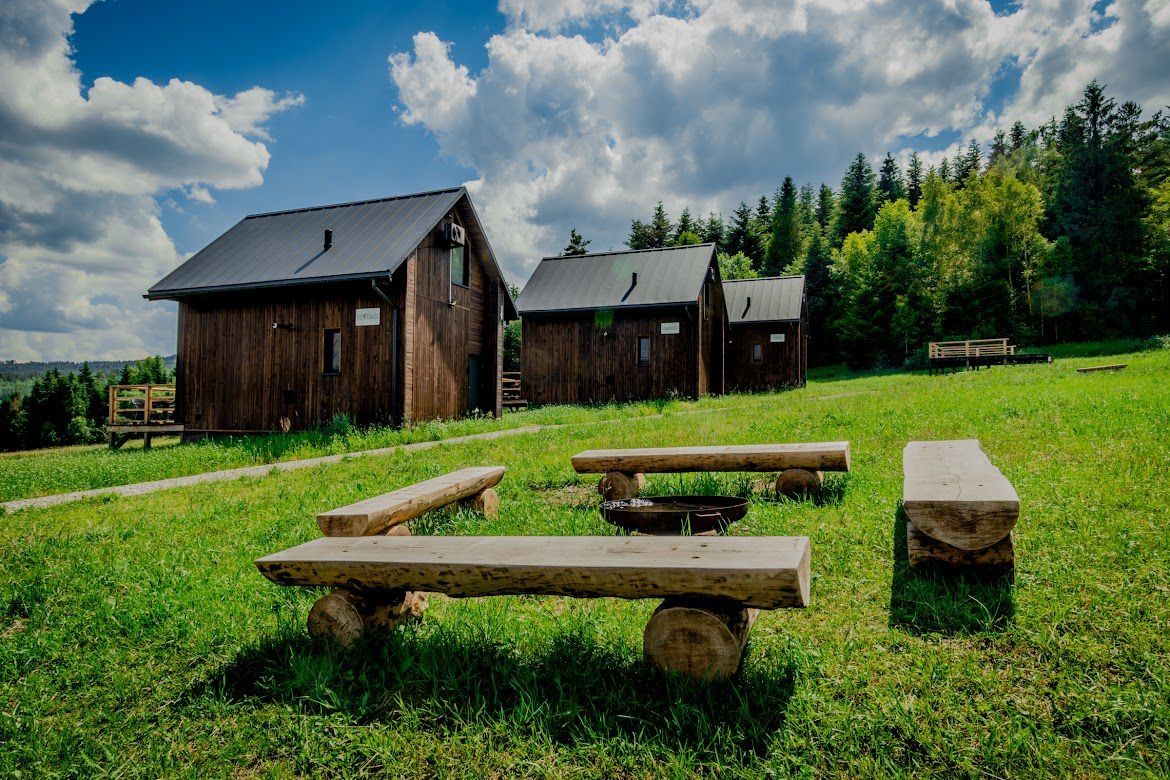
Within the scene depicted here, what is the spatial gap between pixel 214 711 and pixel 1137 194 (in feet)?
Answer: 155

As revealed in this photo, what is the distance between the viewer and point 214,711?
2721mm

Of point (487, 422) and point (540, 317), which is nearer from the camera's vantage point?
point (487, 422)

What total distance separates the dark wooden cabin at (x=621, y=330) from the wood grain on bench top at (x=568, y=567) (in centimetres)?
1896

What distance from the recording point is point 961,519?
124 inches

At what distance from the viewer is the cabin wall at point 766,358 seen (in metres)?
29.2

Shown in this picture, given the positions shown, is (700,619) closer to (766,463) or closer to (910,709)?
(910,709)

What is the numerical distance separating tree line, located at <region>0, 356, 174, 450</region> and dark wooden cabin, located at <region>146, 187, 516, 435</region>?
3991 centimetres

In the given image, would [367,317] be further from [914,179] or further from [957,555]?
[914,179]

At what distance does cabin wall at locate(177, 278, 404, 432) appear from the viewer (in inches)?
564

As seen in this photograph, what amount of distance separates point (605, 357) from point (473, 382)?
21.7 ft

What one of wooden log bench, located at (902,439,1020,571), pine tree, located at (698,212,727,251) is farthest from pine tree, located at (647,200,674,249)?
wooden log bench, located at (902,439,1020,571)

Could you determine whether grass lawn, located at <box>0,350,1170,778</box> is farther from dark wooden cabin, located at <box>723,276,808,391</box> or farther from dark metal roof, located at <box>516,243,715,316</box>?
dark wooden cabin, located at <box>723,276,808,391</box>

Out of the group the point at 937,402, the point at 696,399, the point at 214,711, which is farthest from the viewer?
the point at 696,399

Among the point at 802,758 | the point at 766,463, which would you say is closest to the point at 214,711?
the point at 802,758
